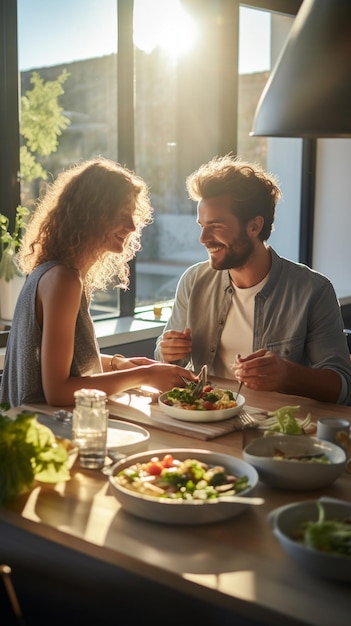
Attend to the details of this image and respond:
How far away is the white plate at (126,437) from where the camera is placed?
1909 millimetres

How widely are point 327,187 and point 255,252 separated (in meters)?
3.02

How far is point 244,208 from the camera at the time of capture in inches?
113

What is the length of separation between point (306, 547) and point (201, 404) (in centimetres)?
91

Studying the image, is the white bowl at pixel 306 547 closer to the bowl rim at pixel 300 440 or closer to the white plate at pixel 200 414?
the bowl rim at pixel 300 440

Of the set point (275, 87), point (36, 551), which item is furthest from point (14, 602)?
point (275, 87)

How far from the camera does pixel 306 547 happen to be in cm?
133

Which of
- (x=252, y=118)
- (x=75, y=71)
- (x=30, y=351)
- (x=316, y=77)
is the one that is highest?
(x=75, y=71)

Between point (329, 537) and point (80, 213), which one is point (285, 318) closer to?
point (80, 213)

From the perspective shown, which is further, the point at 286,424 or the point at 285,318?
the point at 285,318

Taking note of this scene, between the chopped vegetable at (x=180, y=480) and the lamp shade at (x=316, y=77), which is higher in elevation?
the lamp shade at (x=316, y=77)

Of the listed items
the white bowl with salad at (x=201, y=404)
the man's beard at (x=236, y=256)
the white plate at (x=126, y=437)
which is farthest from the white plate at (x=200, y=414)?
the man's beard at (x=236, y=256)

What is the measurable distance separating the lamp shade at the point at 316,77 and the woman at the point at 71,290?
701 millimetres

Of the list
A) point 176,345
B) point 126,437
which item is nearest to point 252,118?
point 176,345

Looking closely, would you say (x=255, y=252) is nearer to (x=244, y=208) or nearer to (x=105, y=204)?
(x=244, y=208)
